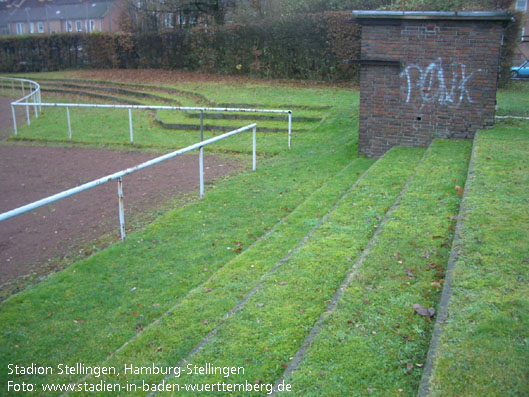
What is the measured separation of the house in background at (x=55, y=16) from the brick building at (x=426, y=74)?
56.0 m

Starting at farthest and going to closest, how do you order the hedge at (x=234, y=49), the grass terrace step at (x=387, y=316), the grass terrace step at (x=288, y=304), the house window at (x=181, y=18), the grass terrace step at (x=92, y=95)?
the house window at (x=181, y=18) < the hedge at (x=234, y=49) < the grass terrace step at (x=92, y=95) < the grass terrace step at (x=288, y=304) < the grass terrace step at (x=387, y=316)

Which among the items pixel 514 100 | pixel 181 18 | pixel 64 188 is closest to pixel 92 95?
pixel 181 18

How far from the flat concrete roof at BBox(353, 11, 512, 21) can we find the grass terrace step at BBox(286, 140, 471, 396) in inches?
208

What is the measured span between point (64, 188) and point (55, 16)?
6860 centimetres

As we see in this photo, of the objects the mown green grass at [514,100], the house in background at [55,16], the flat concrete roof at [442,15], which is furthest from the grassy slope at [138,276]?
the house in background at [55,16]

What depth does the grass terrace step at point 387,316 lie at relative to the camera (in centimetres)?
366

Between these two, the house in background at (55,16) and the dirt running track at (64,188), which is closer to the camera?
the dirt running track at (64,188)

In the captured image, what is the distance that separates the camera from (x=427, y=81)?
1158cm

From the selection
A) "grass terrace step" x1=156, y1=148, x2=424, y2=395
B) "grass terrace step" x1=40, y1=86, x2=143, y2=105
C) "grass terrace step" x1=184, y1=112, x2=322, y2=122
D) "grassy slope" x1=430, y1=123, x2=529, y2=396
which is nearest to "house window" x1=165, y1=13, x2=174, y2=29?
"grass terrace step" x1=40, y1=86, x2=143, y2=105

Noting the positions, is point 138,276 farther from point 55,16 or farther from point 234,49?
point 55,16

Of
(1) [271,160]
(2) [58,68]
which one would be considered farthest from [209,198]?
(2) [58,68]

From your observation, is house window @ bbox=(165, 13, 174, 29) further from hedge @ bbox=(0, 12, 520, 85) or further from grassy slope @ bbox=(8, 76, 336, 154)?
grassy slope @ bbox=(8, 76, 336, 154)

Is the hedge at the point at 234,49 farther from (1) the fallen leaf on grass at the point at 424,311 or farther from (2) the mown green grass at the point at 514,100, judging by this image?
(1) the fallen leaf on grass at the point at 424,311

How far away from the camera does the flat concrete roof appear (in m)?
10.7
